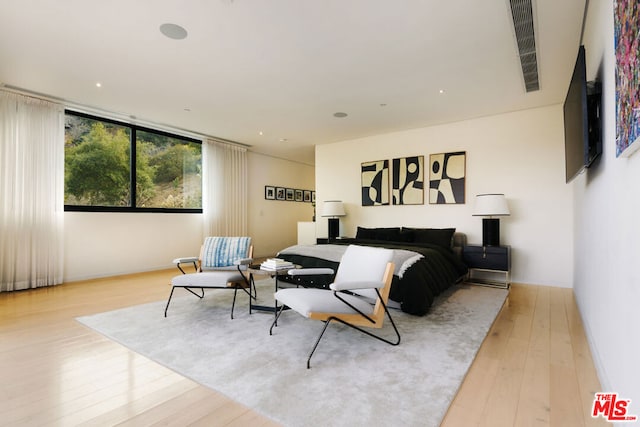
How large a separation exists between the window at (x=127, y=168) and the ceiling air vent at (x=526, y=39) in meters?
5.89

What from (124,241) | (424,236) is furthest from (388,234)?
(124,241)

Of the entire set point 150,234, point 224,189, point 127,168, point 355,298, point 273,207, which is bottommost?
point 355,298

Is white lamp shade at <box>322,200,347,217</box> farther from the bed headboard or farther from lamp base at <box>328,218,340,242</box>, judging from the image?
the bed headboard

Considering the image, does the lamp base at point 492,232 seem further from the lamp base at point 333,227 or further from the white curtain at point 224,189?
the white curtain at point 224,189

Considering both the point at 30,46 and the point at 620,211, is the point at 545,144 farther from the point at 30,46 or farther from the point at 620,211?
the point at 30,46

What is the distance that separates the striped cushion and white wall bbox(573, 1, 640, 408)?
11.1 feet

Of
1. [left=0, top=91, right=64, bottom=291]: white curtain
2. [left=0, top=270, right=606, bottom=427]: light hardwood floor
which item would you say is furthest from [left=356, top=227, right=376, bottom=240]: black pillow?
[left=0, top=91, right=64, bottom=291]: white curtain

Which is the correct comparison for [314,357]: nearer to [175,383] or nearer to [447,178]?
[175,383]

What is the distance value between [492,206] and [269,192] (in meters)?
5.40

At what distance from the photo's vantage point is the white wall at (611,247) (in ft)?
4.25

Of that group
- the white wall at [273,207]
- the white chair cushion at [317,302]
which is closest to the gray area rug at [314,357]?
the white chair cushion at [317,302]

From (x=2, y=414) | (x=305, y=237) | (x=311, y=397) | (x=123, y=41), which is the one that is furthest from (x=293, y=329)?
(x=305, y=237)

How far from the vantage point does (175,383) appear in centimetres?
195

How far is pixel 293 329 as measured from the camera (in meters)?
Answer: 2.84
